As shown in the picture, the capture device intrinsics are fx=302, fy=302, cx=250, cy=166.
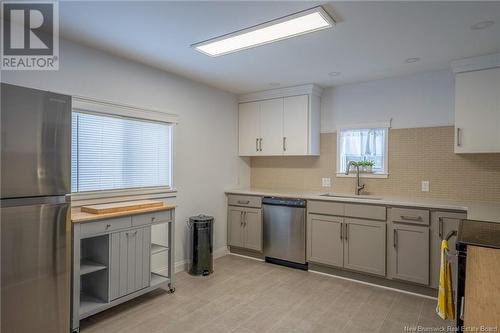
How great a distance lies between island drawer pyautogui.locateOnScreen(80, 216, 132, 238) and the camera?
2.45 metres

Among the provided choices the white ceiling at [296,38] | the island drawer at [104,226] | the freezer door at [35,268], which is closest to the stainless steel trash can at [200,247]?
the island drawer at [104,226]

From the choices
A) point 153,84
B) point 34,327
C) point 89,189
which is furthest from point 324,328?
point 153,84

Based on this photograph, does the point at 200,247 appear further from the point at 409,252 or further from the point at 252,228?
the point at 409,252

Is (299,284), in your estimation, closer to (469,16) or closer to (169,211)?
(169,211)

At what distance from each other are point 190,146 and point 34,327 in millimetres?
2493

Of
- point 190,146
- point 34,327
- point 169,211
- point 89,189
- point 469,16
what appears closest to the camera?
point 34,327

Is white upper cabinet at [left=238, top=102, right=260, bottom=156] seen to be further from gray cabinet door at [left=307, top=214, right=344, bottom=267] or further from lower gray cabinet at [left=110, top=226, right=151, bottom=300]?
lower gray cabinet at [left=110, top=226, right=151, bottom=300]

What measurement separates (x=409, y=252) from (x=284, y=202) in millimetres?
1527

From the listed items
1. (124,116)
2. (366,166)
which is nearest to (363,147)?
(366,166)

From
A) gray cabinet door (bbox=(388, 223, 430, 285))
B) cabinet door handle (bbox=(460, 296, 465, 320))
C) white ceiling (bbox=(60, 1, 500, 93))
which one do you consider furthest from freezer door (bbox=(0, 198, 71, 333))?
gray cabinet door (bbox=(388, 223, 430, 285))

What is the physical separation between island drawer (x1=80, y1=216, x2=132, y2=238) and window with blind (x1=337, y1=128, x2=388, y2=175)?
9.37ft

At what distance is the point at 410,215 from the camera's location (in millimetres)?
3178

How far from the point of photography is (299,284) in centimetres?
344

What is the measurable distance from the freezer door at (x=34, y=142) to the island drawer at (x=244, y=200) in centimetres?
250
